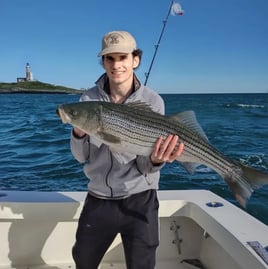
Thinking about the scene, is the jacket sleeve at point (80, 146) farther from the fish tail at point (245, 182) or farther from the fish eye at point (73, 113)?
the fish tail at point (245, 182)

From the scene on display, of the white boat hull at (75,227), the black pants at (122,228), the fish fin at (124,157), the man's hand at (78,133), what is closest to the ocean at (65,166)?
the white boat hull at (75,227)

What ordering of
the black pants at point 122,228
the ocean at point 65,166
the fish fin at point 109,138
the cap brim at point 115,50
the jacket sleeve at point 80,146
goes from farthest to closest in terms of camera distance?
the ocean at point 65,166, the black pants at point 122,228, the jacket sleeve at point 80,146, the cap brim at point 115,50, the fish fin at point 109,138

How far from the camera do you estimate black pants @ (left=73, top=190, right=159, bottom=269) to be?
9.79ft

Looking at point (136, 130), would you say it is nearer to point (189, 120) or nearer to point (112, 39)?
point (189, 120)

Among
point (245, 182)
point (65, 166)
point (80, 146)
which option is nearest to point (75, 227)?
point (80, 146)

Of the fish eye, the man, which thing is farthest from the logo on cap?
the fish eye

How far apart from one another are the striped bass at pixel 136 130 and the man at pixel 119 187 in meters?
0.19

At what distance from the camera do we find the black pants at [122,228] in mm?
2984

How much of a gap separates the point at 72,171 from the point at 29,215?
5.81 metres

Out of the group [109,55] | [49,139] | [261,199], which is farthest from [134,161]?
[49,139]

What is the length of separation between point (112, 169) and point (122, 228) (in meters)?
0.50

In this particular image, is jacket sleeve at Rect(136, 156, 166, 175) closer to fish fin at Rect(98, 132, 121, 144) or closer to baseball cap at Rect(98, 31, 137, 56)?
fish fin at Rect(98, 132, 121, 144)

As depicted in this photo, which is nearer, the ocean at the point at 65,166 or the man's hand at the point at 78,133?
the man's hand at the point at 78,133

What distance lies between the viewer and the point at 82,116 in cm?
267
